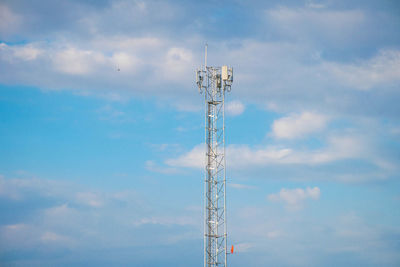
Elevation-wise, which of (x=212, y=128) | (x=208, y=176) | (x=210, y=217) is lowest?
(x=210, y=217)

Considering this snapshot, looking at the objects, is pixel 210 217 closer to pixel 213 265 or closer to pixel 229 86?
pixel 213 265

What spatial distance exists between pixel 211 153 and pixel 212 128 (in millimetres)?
4561

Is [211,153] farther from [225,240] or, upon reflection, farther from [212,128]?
[225,240]

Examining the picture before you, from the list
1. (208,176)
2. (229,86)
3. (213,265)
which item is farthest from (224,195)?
(229,86)

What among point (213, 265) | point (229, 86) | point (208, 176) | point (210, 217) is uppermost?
point (229, 86)

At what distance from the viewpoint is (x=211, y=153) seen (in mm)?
119812

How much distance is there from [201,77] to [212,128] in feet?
31.8

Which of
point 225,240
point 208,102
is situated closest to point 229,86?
point 208,102

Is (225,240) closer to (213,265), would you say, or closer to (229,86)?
(213,265)

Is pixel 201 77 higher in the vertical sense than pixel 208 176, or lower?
higher

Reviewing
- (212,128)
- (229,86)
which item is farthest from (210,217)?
(229,86)

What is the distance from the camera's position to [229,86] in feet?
399

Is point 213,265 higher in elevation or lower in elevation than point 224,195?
lower

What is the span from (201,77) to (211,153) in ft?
46.4
